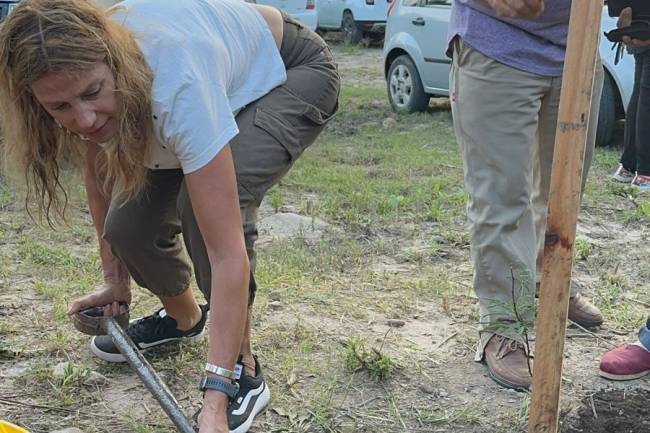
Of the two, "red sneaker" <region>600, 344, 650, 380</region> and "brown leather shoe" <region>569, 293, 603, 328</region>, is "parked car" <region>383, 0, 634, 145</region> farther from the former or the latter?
"red sneaker" <region>600, 344, 650, 380</region>

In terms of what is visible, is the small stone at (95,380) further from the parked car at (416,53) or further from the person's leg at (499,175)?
the parked car at (416,53)

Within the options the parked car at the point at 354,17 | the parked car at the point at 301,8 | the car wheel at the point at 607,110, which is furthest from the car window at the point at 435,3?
the parked car at the point at 354,17

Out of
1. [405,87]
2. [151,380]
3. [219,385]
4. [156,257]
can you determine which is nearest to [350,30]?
[405,87]

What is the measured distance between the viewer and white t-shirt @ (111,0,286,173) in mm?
1977

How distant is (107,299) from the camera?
271 cm

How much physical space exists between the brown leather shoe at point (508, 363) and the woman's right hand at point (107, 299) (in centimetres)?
121

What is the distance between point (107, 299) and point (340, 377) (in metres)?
0.80

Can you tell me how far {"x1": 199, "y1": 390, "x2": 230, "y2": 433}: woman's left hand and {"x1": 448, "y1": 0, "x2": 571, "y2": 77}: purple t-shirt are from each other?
1352mm

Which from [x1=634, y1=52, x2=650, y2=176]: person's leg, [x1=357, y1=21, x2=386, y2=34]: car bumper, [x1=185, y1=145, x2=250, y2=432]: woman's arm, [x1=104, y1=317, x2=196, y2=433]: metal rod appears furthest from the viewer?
[x1=357, y1=21, x2=386, y2=34]: car bumper

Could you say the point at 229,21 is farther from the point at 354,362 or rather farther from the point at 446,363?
the point at 446,363

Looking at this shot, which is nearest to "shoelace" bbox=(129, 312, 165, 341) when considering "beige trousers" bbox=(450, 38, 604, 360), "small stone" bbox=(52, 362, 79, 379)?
"small stone" bbox=(52, 362, 79, 379)

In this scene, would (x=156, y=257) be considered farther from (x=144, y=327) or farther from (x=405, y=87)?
(x=405, y=87)

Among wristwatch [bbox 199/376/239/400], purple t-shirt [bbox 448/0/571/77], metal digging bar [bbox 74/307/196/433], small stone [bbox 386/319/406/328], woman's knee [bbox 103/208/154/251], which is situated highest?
purple t-shirt [bbox 448/0/571/77]

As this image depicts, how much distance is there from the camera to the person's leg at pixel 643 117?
5125 mm
